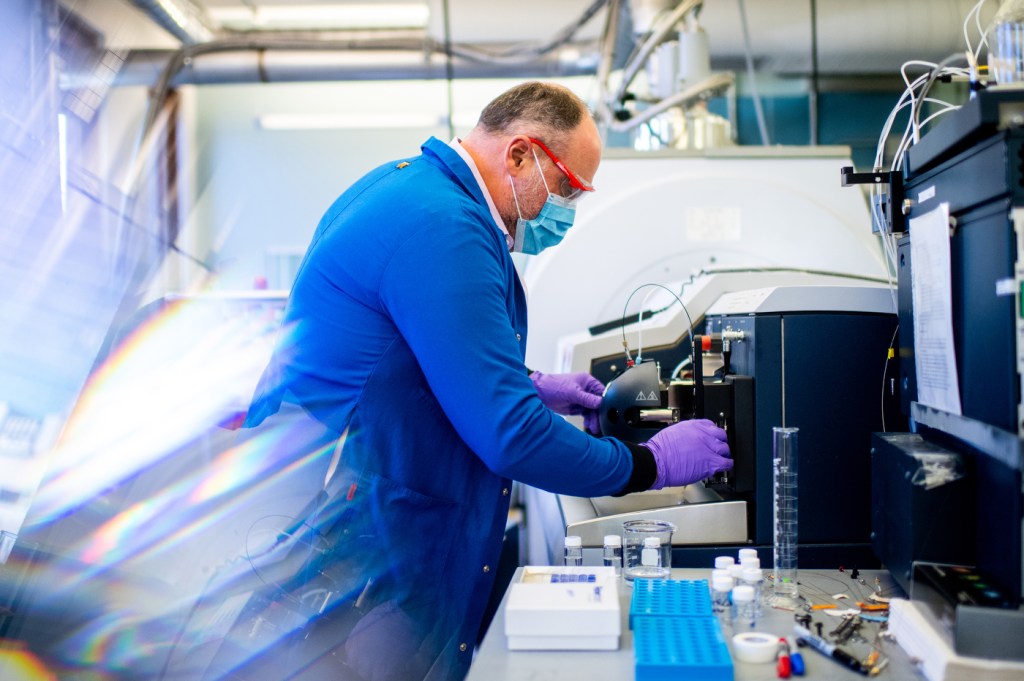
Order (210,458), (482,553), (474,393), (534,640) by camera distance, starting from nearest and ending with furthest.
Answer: (534,640)
(474,393)
(482,553)
(210,458)

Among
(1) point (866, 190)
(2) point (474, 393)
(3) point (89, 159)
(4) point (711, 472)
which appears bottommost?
(4) point (711, 472)

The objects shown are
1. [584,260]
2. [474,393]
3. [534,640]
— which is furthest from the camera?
[584,260]

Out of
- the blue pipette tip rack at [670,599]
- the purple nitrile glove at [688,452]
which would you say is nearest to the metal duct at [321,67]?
the purple nitrile glove at [688,452]

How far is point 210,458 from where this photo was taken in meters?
2.67

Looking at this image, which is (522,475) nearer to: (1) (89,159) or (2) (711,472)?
(2) (711,472)

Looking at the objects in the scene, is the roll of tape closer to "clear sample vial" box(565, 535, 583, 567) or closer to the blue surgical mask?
→ "clear sample vial" box(565, 535, 583, 567)

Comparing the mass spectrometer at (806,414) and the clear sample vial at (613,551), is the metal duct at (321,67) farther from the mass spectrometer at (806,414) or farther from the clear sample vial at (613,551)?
the clear sample vial at (613,551)

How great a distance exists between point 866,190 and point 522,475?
7.02ft

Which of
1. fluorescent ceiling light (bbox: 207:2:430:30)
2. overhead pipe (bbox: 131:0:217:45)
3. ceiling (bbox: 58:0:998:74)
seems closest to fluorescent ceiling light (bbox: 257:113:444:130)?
fluorescent ceiling light (bbox: 207:2:430:30)

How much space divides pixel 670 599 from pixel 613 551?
9.2 inches

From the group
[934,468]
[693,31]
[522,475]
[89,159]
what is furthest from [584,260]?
[89,159]

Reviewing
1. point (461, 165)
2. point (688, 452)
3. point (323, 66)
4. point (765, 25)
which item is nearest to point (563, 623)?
point (688, 452)

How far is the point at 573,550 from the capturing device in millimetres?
1370

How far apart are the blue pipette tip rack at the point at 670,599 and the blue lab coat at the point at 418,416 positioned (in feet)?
0.51
